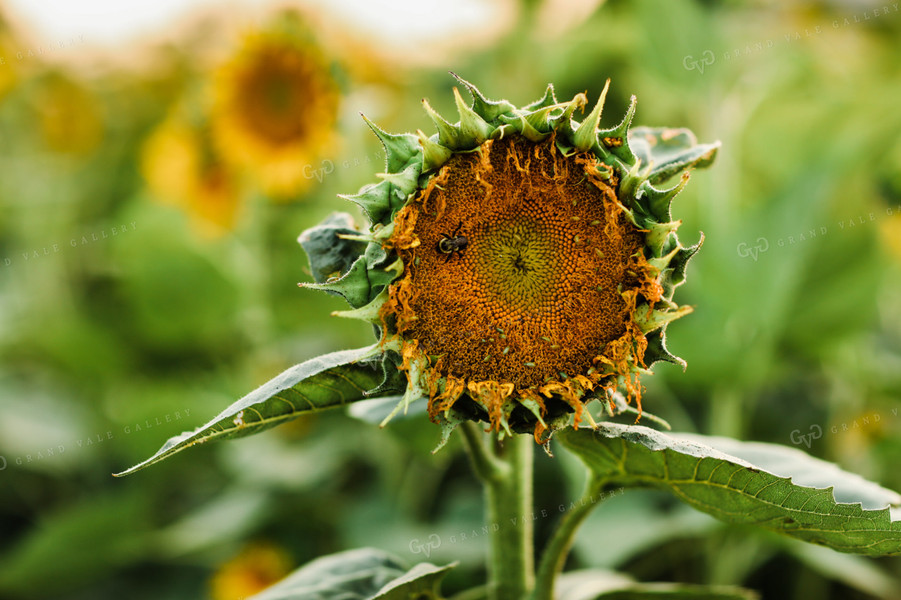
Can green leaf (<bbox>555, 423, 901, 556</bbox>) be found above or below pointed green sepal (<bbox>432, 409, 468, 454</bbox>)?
below

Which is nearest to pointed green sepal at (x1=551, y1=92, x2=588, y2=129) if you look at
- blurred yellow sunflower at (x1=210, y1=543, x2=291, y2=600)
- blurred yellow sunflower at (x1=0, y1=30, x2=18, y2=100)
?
blurred yellow sunflower at (x1=210, y1=543, x2=291, y2=600)

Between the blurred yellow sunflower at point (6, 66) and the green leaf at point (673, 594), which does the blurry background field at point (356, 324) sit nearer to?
the blurred yellow sunflower at point (6, 66)

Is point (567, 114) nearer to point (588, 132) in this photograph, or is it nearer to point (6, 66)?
point (588, 132)

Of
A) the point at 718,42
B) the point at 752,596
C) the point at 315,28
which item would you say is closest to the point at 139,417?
the point at 315,28

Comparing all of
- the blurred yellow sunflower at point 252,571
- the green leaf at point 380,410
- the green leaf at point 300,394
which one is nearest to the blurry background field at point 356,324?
the blurred yellow sunflower at point 252,571

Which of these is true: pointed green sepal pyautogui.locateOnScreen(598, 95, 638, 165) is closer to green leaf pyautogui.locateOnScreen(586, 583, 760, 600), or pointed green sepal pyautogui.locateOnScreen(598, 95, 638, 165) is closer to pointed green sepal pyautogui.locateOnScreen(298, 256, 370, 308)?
pointed green sepal pyautogui.locateOnScreen(298, 256, 370, 308)

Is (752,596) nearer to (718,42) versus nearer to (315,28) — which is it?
(718,42)

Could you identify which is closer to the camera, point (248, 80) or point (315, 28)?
point (315, 28)
